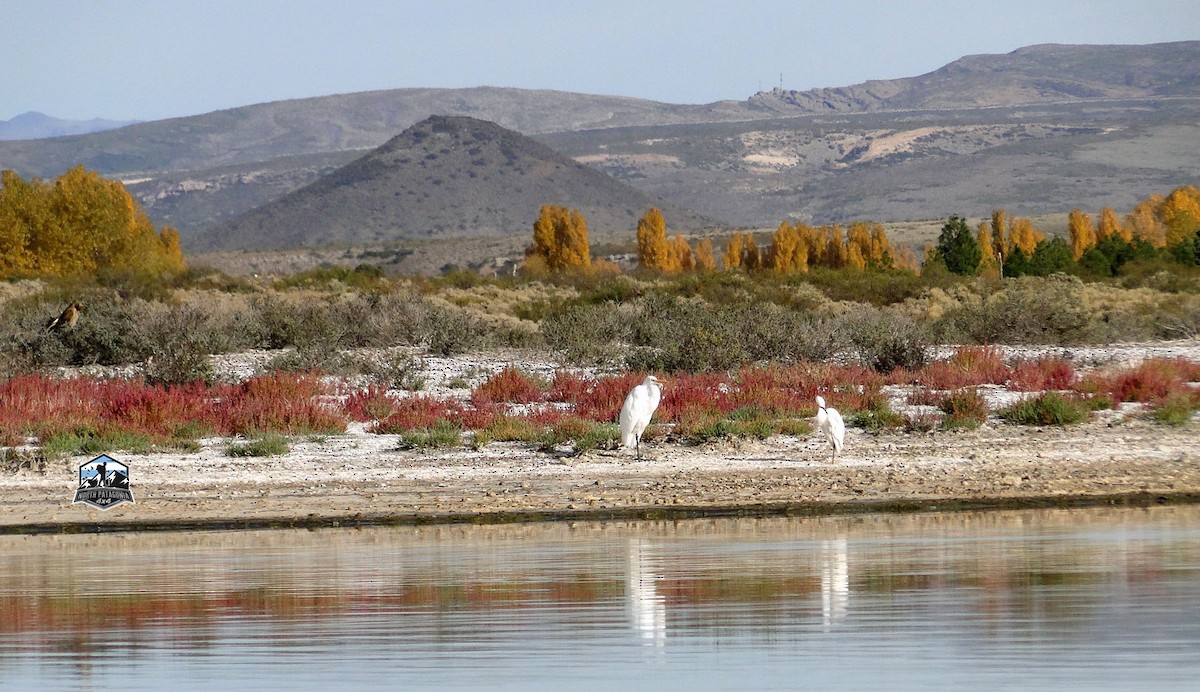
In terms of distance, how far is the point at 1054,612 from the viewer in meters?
8.20

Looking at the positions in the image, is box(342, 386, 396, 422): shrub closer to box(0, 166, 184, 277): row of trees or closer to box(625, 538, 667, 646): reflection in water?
box(625, 538, 667, 646): reflection in water

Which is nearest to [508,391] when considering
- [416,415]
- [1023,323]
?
[416,415]

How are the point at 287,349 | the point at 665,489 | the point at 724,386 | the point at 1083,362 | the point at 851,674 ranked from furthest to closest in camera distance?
1. the point at 287,349
2. the point at 1083,362
3. the point at 724,386
4. the point at 665,489
5. the point at 851,674

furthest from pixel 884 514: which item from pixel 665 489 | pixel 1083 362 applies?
pixel 1083 362

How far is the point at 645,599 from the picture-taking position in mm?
9055

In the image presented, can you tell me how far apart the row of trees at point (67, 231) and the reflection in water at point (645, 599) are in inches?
1949

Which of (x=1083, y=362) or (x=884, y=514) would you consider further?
(x=1083, y=362)

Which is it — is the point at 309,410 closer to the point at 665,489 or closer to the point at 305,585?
the point at 665,489

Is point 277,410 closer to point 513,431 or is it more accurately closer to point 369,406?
point 369,406

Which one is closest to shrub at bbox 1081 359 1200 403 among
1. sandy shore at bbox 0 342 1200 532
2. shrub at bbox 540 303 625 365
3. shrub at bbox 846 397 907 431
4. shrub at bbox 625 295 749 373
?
sandy shore at bbox 0 342 1200 532

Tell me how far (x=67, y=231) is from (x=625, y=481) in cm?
5049

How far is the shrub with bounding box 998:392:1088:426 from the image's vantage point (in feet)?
56.4

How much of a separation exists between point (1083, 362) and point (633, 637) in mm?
17278

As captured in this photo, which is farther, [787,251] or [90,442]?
[787,251]
